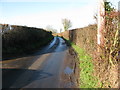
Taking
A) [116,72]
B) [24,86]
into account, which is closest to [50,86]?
[24,86]

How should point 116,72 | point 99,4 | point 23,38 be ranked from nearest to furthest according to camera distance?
point 116,72, point 99,4, point 23,38

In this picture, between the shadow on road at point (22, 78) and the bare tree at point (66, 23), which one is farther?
the bare tree at point (66, 23)

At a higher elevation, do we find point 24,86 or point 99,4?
point 99,4

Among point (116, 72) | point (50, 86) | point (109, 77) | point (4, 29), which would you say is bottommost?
point (50, 86)

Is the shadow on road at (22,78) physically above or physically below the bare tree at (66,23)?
below

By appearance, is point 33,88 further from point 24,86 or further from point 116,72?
point 116,72

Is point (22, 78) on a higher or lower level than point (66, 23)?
lower

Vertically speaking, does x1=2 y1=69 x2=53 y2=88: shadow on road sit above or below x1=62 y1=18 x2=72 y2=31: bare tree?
below

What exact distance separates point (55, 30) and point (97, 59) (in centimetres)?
8372

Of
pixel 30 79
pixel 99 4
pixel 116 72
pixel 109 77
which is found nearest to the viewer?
pixel 116 72

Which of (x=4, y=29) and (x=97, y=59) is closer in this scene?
(x=97, y=59)

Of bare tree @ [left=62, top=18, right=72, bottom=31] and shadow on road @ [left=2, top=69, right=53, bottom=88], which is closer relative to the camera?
shadow on road @ [left=2, top=69, right=53, bottom=88]

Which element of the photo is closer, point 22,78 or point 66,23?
point 22,78

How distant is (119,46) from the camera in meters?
4.34
